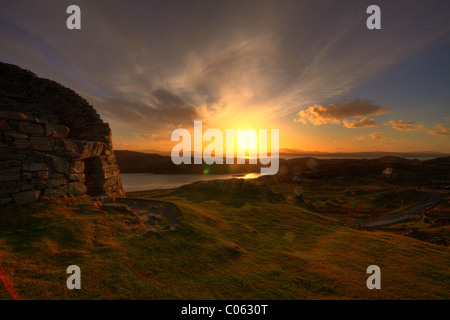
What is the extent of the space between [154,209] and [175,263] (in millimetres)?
5554

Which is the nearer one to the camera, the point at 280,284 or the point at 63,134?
the point at 280,284

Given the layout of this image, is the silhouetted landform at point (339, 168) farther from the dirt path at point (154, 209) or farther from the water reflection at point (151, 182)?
the dirt path at point (154, 209)

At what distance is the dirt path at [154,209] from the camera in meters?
9.41

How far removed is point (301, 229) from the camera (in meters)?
13.8

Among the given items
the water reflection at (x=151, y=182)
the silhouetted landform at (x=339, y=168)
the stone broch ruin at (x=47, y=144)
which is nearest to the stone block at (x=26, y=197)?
the stone broch ruin at (x=47, y=144)

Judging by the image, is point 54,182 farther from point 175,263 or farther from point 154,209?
point 175,263

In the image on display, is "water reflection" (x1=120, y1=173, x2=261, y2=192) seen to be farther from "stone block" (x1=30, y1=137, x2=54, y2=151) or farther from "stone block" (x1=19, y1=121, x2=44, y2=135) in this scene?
"stone block" (x1=19, y1=121, x2=44, y2=135)

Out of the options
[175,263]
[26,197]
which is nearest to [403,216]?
[175,263]

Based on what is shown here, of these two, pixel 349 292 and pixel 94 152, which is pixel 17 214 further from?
pixel 349 292

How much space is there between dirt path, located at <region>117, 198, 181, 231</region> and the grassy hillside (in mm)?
525

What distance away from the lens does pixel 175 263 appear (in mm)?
5898
